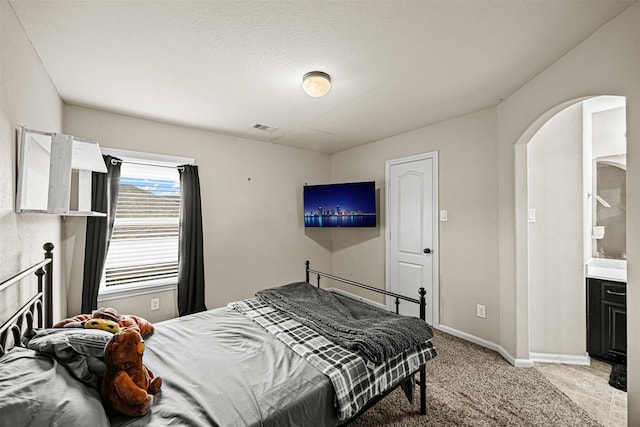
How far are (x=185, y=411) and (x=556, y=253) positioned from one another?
317 centimetres

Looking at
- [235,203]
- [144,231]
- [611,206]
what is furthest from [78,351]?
[611,206]

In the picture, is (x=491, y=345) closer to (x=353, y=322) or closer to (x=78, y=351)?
(x=353, y=322)

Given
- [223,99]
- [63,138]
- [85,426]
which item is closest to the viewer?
[85,426]

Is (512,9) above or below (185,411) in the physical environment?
above

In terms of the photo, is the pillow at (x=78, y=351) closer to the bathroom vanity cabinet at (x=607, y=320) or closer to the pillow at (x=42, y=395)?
the pillow at (x=42, y=395)

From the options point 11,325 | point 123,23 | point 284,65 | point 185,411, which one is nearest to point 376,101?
point 284,65

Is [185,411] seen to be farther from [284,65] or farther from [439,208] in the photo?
[439,208]

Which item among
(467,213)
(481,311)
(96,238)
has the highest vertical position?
(467,213)

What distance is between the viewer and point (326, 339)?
1755mm

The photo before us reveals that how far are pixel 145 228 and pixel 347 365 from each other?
272 centimetres

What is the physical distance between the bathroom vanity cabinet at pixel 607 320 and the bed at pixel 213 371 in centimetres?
186

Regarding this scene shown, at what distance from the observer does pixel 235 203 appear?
367cm

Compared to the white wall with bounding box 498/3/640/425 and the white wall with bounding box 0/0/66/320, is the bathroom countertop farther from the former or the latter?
the white wall with bounding box 0/0/66/320

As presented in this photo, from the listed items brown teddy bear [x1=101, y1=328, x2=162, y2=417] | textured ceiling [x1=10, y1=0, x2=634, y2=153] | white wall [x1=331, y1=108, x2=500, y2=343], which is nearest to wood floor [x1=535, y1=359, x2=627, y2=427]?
white wall [x1=331, y1=108, x2=500, y2=343]
